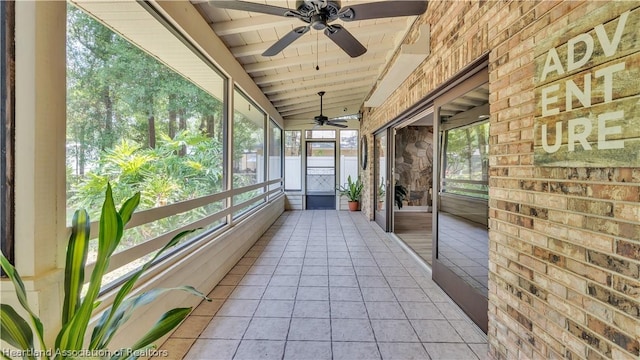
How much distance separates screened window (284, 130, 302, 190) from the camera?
26.7 feet

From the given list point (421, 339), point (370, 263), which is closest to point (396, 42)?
point (370, 263)

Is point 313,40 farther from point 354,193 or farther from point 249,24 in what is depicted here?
point 354,193

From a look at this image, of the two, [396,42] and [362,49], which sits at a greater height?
[396,42]

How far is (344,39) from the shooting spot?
8.48 feet

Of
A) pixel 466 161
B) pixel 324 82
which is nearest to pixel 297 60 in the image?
pixel 324 82

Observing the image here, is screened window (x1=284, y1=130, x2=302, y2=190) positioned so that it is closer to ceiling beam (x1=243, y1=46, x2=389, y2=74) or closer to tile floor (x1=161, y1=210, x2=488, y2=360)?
ceiling beam (x1=243, y1=46, x2=389, y2=74)

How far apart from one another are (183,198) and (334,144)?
5912 millimetres

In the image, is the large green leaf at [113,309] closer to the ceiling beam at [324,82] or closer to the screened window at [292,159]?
the ceiling beam at [324,82]

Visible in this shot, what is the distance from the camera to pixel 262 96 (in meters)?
5.39

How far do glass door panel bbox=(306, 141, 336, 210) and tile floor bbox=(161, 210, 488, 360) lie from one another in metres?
4.27

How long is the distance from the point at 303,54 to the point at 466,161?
269 cm

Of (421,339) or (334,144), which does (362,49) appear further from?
(334,144)

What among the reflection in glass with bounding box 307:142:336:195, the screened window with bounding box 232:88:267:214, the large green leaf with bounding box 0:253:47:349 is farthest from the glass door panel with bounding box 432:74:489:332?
the reflection in glass with bounding box 307:142:336:195

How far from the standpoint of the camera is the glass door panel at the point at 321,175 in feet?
26.6
